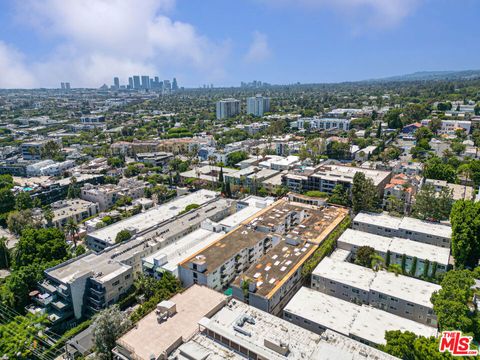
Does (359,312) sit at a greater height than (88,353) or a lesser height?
greater

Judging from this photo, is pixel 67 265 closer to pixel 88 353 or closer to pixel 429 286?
pixel 88 353

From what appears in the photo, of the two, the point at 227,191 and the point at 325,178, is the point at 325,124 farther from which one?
the point at 227,191

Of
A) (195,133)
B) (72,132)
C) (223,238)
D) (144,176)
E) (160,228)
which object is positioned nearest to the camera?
(223,238)

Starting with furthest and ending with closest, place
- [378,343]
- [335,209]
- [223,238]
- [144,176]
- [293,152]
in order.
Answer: [293,152]
[144,176]
[335,209]
[223,238]
[378,343]

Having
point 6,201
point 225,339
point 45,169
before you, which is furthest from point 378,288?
point 45,169

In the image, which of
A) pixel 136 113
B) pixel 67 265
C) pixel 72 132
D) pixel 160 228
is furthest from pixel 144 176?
pixel 136 113

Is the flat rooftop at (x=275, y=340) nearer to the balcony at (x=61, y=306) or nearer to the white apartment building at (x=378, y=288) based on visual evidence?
the white apartment building at (x=378, y=288)

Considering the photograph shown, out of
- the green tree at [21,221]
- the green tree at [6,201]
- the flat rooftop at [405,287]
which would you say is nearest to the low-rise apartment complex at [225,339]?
the flat rooftop at [405,287]

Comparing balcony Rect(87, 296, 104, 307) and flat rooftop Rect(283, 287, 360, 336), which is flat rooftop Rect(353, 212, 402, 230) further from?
balcony Rect(87, 296, 104, 307)
